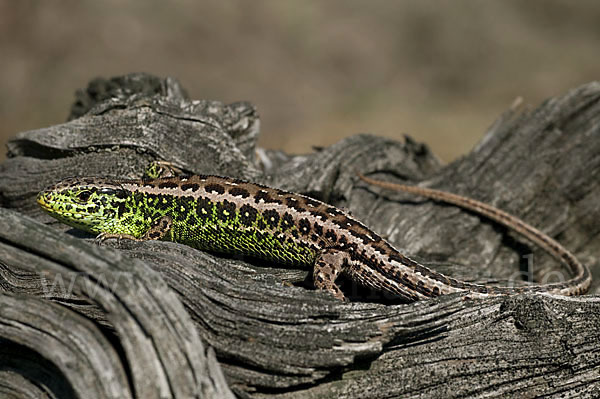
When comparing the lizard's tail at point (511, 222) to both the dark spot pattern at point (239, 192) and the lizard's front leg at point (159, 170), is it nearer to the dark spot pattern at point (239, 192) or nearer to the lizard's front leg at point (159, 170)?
the dark spot pattern at point (239, 192)

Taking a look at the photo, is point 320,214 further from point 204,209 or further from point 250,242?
point 204,209

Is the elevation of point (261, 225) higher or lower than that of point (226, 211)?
lower

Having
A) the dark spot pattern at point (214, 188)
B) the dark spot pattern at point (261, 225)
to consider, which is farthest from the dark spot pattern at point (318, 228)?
the dark spot pattern at point (214, 188)

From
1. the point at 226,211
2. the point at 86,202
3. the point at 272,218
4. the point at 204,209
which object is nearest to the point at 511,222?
the point at 272,218

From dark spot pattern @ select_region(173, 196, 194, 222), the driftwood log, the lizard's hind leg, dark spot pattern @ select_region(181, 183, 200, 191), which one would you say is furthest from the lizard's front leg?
the lizard's hind leg

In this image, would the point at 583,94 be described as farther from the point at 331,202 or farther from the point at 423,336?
the point at 423,336

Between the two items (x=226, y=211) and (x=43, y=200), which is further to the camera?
(x=226, y=211)

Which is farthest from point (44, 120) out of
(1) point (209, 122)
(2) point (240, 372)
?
(2) point (240, 372)
